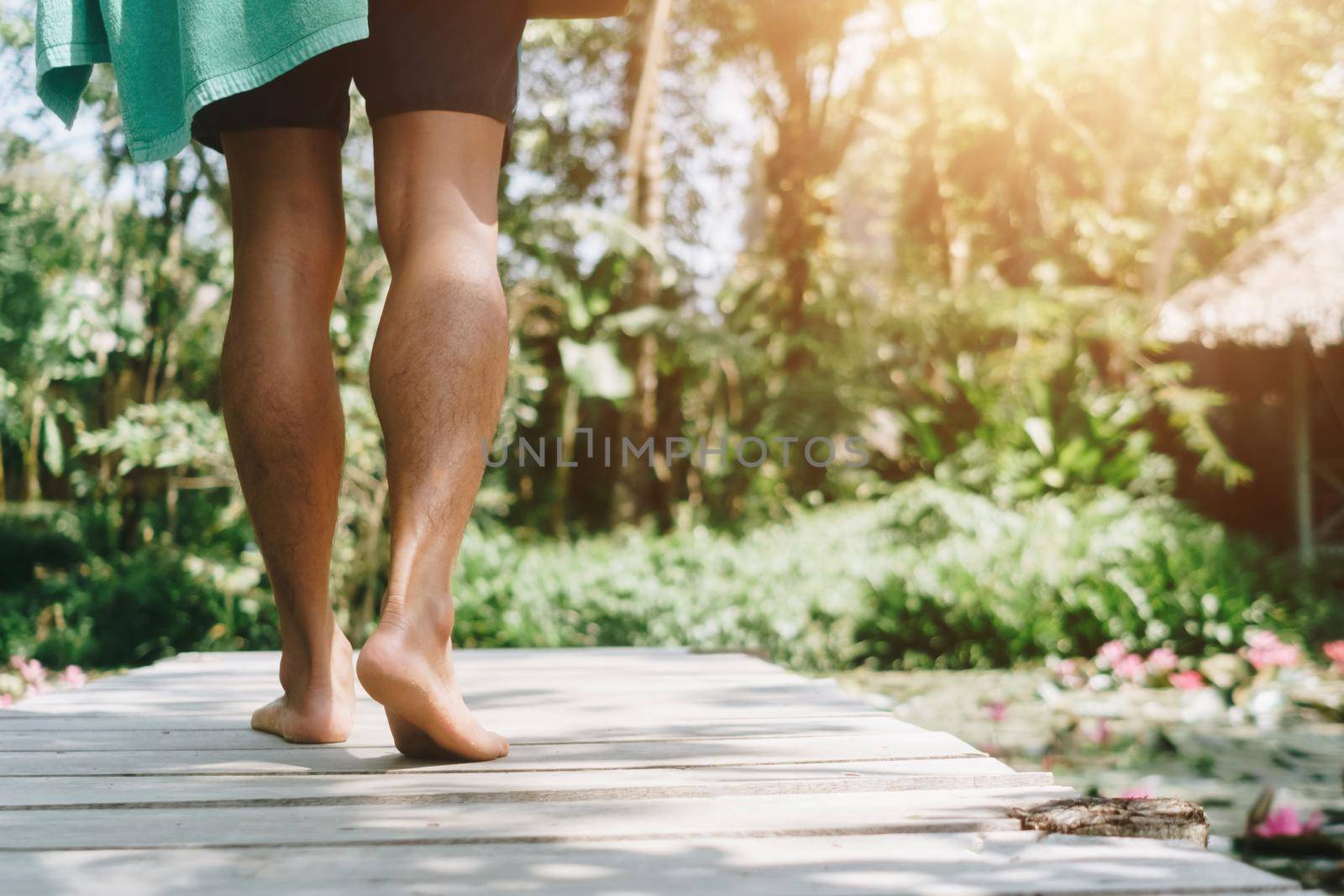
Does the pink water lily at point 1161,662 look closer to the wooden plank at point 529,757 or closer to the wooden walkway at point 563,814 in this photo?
the wooden walkway at point 563,814

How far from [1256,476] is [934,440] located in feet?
11.8

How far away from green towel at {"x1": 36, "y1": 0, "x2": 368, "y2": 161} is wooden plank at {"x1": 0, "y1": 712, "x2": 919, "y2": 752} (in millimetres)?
732

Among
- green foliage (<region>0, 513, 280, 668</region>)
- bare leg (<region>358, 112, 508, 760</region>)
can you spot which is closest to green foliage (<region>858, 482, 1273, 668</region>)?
green foliage (<region>0, 513, 280, 668</region>)

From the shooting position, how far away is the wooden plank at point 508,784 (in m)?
1.14

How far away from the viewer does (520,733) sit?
1545 millimetres

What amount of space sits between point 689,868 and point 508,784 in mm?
337

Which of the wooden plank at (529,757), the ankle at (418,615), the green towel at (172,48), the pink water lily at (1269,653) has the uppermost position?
the green towel at (172,48)

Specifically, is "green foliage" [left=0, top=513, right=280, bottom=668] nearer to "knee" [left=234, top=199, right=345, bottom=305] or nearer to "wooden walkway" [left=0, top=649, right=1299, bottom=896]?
"wooden walkway" [left=0, top=649, right=1299, bottom=896]

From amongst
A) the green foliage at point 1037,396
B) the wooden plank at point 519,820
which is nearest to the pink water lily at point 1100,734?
the wooden plank at point 519,820

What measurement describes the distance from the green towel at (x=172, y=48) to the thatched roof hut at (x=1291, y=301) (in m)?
7.50

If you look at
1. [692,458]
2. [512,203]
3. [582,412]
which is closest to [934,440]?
[692,458]

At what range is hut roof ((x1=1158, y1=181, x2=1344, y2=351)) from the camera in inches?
291

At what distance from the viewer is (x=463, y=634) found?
5.98 meters

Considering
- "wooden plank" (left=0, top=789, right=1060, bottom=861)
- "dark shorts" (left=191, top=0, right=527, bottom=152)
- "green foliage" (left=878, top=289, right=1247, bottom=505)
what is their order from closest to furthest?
"wooden plank" (left=0, top=789, right=1060, bottom=861), "dark shorts" (left=191, top=0, right=527, bottom=152), "green foliage" (left=878, top=289, right=1247, bottom=505)
